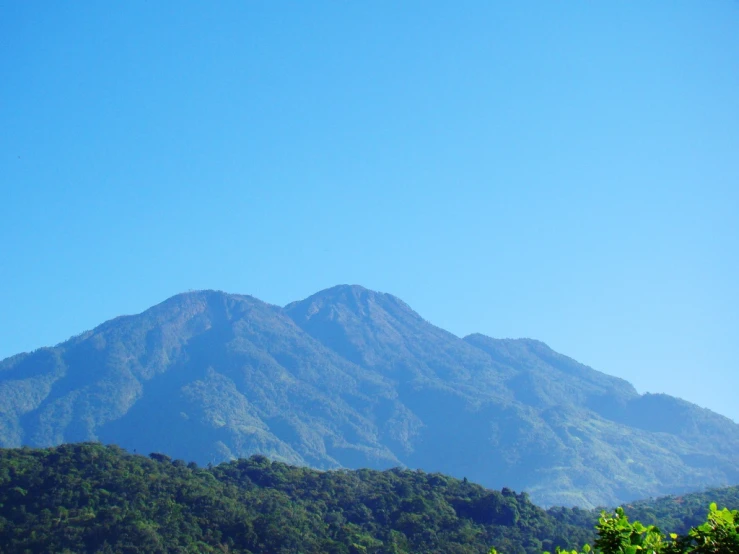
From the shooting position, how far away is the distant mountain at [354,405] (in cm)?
12406

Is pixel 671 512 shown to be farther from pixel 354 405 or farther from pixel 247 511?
pixel 354 405

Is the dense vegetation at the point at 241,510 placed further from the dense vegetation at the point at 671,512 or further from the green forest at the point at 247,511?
the dense vegetation at the point at 671,512

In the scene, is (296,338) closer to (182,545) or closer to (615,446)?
(615,446)

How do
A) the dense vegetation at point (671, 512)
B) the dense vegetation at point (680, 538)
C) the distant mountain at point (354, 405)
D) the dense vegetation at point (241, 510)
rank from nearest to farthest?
1. the dense vegetation at point (680, 538)
2. the dense vegetation at point (241, 510)
3. the dense vegetation at point (671, 512)
4. the distant mountain at point (354, 405)

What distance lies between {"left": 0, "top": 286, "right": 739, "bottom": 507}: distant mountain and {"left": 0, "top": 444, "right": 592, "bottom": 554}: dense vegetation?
65.9m

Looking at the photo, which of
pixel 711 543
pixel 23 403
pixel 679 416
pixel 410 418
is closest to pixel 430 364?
pixel 410 418

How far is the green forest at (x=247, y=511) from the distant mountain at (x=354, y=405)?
65.5 m

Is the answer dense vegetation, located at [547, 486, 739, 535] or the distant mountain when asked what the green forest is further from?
the distant mountain

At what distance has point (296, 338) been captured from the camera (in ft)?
588

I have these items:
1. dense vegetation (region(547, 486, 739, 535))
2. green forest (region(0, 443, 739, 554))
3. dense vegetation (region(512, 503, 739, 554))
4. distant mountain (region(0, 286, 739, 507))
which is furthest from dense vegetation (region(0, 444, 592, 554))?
distant mountain (region(0, 286, 739, 507))

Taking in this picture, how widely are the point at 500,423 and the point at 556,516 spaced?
87.1m

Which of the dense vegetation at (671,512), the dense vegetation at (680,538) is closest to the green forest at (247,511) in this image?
the dense vegetation at (671,512)

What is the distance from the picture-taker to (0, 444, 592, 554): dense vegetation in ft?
113

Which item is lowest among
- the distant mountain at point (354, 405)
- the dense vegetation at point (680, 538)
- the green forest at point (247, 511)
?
the green forest at point (247, 511)
